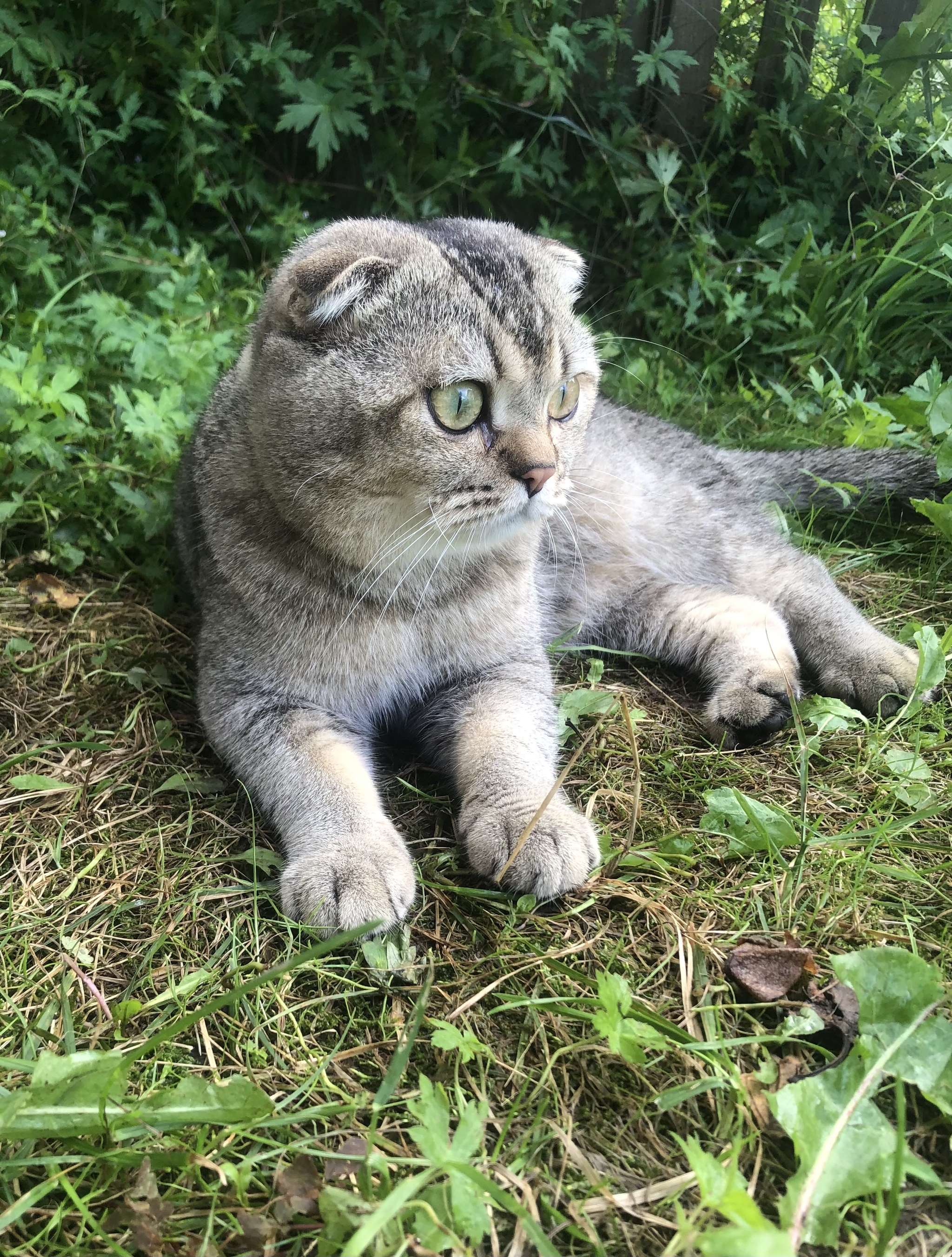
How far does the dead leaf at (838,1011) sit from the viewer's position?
5.29 feet

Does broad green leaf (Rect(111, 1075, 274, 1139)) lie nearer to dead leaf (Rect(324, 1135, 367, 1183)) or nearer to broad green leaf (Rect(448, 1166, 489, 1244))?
dead leaf (Rect(324, 1135, 367, 1183))

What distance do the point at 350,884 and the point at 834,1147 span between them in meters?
0.98

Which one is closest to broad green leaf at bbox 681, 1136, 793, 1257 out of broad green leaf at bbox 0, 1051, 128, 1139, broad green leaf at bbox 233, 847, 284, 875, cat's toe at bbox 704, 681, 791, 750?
broad green leaf at bbox 0, 1051, 128, 1139

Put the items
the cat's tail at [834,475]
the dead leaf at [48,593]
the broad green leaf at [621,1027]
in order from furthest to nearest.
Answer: the cat's tail at [834,475], the dead leaf at [48,593], the broad green leaf at [621,1027]

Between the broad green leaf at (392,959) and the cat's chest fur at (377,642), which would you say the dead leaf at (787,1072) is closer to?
the broad green leaf at (392,959)

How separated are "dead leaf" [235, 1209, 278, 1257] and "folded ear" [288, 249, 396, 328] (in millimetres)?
1739

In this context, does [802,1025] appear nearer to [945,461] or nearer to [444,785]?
[444,785]

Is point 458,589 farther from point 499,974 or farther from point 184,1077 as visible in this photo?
point 184,1077

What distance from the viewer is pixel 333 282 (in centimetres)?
205

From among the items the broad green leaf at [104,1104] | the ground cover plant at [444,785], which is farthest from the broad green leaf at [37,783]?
the broad green leaf at [104,1104]

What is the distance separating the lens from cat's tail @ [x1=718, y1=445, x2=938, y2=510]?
126 inches

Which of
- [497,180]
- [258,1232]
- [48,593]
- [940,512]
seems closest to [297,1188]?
[258,1232]

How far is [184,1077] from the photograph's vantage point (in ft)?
5.08

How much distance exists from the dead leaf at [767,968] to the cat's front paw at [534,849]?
0.36 m
